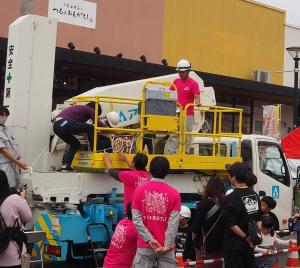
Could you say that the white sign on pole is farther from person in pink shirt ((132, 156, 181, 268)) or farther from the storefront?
person in pink shirt ((132, 156, 181, 268))

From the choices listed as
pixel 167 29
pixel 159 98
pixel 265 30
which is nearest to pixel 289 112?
pixel 265 30

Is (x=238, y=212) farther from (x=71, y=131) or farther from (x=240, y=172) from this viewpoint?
(x=71, y=131)

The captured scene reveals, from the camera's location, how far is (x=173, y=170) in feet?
30.2

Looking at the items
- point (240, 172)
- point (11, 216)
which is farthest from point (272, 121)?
point (11, 216)

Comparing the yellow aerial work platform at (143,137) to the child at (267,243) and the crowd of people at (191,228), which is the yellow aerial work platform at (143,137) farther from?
the child at (267,243)

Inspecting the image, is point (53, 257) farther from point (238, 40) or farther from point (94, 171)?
point (238, 40)

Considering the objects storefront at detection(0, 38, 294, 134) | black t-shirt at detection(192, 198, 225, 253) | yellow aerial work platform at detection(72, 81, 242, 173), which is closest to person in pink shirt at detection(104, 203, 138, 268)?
black t-shirt at detection(192, 198, 225, 253)

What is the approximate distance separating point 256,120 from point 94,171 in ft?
56.4

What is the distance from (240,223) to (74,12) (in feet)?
39.8

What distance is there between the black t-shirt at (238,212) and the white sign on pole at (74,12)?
1150 cm

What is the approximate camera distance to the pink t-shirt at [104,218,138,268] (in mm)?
6168

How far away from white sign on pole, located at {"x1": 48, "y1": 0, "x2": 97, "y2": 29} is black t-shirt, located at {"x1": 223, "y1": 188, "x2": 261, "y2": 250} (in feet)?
37.7

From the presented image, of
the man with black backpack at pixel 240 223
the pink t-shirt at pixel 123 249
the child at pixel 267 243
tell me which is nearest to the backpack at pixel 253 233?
the man with black backpack at pixel 240 223

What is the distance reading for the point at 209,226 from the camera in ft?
22.5
